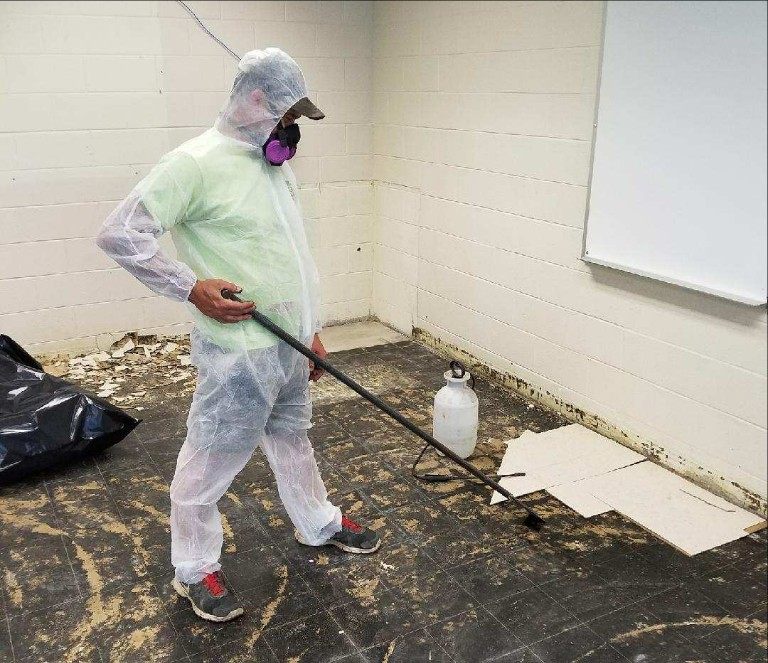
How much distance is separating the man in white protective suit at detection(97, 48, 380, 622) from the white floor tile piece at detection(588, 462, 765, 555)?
1231 millimetres

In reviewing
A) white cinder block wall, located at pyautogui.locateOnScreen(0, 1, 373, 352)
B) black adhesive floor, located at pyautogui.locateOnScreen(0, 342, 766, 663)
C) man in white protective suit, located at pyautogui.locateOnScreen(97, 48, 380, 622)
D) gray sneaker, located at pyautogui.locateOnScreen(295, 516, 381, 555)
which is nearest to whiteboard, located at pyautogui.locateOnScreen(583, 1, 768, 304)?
black adhesive floor, located at pyautogui.locateOnScreen(0, 342, 766, 663)

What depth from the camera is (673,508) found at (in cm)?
247

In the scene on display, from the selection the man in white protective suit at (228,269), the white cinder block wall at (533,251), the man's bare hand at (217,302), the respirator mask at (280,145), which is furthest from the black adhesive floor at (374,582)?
the respirator mask at (280,145)

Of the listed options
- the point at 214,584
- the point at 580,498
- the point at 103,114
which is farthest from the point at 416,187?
the point at 214,584

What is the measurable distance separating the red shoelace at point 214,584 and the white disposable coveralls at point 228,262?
0.8 inches

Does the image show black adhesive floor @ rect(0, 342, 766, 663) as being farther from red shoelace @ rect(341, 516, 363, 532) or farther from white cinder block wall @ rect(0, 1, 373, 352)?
white cinder block wall @ rect(0, 1, 373, 352)

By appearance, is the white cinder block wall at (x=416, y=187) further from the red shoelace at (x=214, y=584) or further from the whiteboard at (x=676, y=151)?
the red shoelace at (x=214, y=584)

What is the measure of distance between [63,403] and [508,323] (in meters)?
1.96

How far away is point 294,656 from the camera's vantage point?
1827 millimetres

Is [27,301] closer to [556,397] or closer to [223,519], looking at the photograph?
[223,519]

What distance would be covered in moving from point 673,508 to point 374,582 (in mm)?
1084

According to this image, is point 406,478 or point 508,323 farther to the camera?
point 508,323

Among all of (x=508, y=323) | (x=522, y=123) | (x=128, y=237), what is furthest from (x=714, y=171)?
(x=128, y=237)

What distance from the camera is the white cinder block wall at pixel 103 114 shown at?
3.42m
